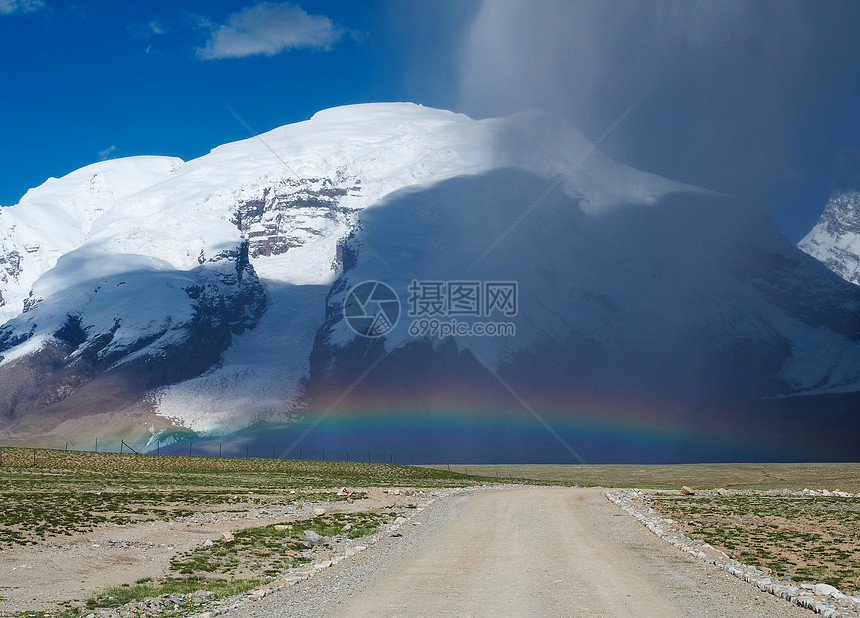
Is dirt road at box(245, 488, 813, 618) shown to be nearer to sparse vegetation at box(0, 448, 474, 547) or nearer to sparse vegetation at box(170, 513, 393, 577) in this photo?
sparse vegetation at box(170, 513, 393, 577)

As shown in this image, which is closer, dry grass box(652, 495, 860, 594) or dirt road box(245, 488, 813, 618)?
dirt road box(245, 488, 813, 618)

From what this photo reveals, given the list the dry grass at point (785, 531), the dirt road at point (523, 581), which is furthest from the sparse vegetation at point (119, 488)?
the dry grass at point (785, 531)

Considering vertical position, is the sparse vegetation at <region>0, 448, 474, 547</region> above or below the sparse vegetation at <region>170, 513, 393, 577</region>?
above

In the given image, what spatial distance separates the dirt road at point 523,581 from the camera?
17328 millimetres

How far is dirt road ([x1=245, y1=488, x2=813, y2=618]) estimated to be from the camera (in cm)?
1733

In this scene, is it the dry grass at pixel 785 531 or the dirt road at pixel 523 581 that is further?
the dry grass at pixel 785 531

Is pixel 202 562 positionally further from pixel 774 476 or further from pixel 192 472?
pixel 774 476

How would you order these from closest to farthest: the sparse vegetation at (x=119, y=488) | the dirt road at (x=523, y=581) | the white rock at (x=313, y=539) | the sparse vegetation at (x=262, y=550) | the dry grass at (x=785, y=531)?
the dirt road at (x=523, y=581)
the dry grass at (x=785, y=531)
the sparse vegetation at (x=262, y=550)
the white rock at (x=313, y=539)
the sparse vegetation at (x=119, y=488)

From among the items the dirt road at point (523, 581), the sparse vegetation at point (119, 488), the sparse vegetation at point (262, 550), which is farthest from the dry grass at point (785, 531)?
the sparse vegetation at point (119, 488)

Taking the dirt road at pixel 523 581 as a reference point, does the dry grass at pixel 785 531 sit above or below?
above

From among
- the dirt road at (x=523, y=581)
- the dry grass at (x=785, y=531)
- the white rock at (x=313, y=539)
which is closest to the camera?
the dirt road at (x=523, y=581)

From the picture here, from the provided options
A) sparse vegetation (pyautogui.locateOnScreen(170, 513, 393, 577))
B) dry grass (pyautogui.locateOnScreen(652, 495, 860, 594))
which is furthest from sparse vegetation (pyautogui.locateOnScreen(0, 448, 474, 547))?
dry grass (pyautogui.locateOnScreen(652, 495, 860, 594))

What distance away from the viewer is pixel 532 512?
42.6 meters

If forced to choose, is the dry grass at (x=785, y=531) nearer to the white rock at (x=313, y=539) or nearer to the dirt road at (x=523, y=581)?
the dirt road at (x=523, y=581)
